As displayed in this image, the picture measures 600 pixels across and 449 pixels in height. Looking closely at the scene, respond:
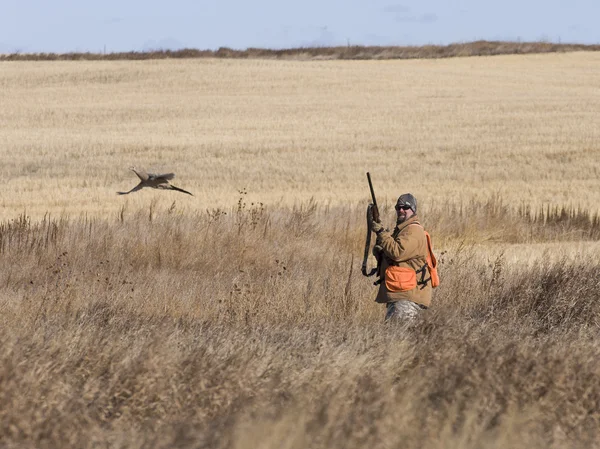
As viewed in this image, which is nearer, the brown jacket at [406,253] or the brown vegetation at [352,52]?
the brown jacket at [406,253]

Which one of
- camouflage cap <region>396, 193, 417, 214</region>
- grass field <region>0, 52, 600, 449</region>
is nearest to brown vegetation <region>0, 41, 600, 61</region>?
grass field <region>0, 52, 600, 449</region>

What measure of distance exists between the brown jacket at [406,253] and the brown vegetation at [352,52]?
52139mm

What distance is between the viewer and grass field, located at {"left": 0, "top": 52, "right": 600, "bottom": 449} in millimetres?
4184

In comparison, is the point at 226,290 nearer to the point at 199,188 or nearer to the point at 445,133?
the point at 199,188

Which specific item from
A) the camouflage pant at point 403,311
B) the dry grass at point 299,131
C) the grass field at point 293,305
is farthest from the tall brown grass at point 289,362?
the dry grass at point 299,131

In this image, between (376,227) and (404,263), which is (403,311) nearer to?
(404,263)

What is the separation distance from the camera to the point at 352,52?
58531mm

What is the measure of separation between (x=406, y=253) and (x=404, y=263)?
20cm

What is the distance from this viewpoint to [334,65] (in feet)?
174

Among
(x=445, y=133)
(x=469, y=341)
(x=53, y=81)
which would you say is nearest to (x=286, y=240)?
(x=469, y=341)

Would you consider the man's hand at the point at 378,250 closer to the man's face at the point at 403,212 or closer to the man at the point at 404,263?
the man at the point at 404,263

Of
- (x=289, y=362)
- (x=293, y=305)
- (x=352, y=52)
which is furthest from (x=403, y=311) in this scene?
(x=352, y=52)

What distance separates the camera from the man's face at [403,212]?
6793mm

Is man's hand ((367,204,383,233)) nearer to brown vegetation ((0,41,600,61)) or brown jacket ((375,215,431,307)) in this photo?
brown jacket ((375,215,431,307))
